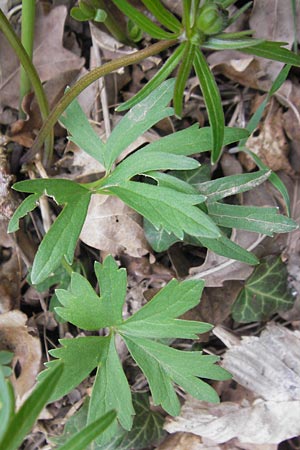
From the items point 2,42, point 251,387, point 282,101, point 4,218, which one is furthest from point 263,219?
point 2,42

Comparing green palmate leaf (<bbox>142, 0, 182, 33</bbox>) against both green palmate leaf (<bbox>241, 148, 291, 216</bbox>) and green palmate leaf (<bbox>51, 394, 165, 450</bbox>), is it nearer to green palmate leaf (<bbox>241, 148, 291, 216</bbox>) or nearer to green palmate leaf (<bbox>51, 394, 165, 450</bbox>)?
green palmate leaf (<bbox>241, 148, 291, 216</bbox>)

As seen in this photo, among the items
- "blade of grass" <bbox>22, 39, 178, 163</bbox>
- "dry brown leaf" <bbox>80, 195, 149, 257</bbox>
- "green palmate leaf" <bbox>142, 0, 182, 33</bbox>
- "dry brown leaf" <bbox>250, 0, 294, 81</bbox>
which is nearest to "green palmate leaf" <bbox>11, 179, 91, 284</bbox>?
"blade of grass" <bbox>22, 39, 178, 163</bbox>

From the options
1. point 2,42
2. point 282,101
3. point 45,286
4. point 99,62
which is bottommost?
point 45,286

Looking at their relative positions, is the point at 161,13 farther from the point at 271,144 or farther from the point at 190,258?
the point at 190,258

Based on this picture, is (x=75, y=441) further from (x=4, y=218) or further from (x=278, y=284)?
(x=278, y=284)

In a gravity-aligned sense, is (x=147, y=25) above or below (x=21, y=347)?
above

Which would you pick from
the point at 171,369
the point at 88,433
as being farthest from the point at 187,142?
the point at 88,433

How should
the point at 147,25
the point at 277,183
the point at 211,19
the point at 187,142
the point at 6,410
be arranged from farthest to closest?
the point at 277,183
the point at 187,142
the point at 147,25
the point at 211,19
the point at 6,410
